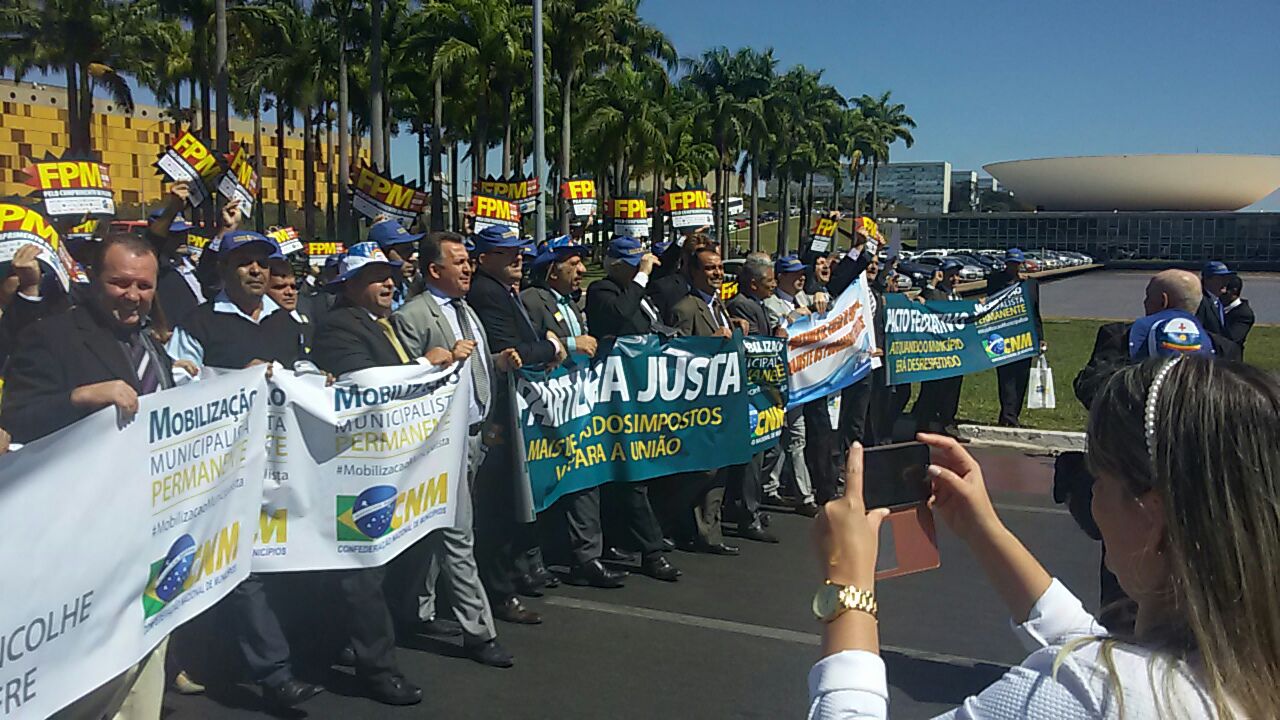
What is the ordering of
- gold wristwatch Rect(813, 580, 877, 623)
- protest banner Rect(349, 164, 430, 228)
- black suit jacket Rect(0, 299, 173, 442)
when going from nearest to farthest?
gold wristwatch Rect(813, 580, 877, 623) < black suit jacket Rect(0, 299, 173, 442) < protest banner Rect(349, 164, 430, 228)

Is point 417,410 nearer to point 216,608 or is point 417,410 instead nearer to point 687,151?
point 216,608

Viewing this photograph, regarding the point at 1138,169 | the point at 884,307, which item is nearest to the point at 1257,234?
Answer: the point at 1138,169

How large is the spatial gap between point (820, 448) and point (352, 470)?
189 inches

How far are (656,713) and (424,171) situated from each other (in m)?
67.8

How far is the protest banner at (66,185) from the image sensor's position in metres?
8.30

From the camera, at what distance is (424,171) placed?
69875 millimetres

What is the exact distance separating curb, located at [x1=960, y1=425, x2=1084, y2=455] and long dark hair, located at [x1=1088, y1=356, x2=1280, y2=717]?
9.97 metres

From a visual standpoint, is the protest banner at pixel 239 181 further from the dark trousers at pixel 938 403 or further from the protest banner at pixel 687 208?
the dark trousers at pixel 938 403

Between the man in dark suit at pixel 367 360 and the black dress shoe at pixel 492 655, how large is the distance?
1.47 ft

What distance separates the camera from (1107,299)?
39.7m

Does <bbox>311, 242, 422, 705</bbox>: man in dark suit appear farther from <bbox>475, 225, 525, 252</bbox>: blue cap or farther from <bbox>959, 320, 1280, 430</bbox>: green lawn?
<bbox>959, 320, 1280, 430</bbox>: green lawn

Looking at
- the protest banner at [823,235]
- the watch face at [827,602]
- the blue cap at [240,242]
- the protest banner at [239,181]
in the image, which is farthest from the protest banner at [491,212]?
the watch face at [827,602]

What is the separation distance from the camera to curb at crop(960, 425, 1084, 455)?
11102 millimetres

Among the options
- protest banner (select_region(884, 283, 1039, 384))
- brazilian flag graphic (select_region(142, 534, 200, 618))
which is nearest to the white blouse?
brazilian flag graphic (select_region(142, 534, 200, 618))
